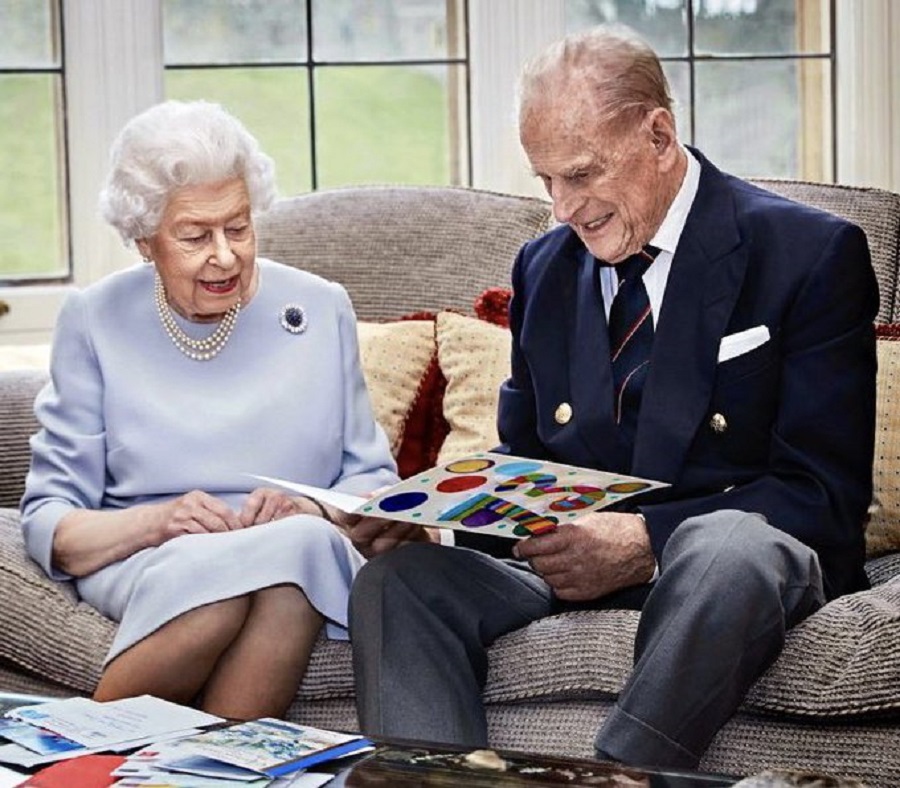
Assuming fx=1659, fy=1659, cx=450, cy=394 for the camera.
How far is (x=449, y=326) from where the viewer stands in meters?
2.81

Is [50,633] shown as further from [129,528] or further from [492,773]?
[492,773]

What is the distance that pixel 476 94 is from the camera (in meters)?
3.76

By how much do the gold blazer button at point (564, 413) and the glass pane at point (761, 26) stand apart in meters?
1.77

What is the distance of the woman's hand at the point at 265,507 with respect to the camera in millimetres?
2377

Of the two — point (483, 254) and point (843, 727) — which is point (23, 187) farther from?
point (843, 727)

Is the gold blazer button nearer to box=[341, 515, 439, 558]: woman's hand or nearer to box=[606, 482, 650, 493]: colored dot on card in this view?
box=[341, 515, 439, 558]: woman's hand

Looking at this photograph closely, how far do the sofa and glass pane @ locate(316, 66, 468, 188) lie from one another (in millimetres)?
694

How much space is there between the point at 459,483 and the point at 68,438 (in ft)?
2.75

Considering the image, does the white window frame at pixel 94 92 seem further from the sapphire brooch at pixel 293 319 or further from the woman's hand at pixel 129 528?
the woman's hand at pixel 129 528

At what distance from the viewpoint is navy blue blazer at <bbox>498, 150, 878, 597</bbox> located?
2.09 meters

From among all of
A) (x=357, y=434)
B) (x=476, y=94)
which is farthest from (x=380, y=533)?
(x=476, y=94)

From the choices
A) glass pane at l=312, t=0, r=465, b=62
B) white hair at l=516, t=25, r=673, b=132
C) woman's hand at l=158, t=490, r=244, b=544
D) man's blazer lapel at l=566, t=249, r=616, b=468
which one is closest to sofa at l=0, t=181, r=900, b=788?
woman's hand at l=158, t=490, r=244, b=544

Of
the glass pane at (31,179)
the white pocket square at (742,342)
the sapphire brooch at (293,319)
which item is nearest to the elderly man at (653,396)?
the white pocket square at (742,342)

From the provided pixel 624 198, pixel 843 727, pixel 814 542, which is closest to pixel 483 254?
pixel 624 198
